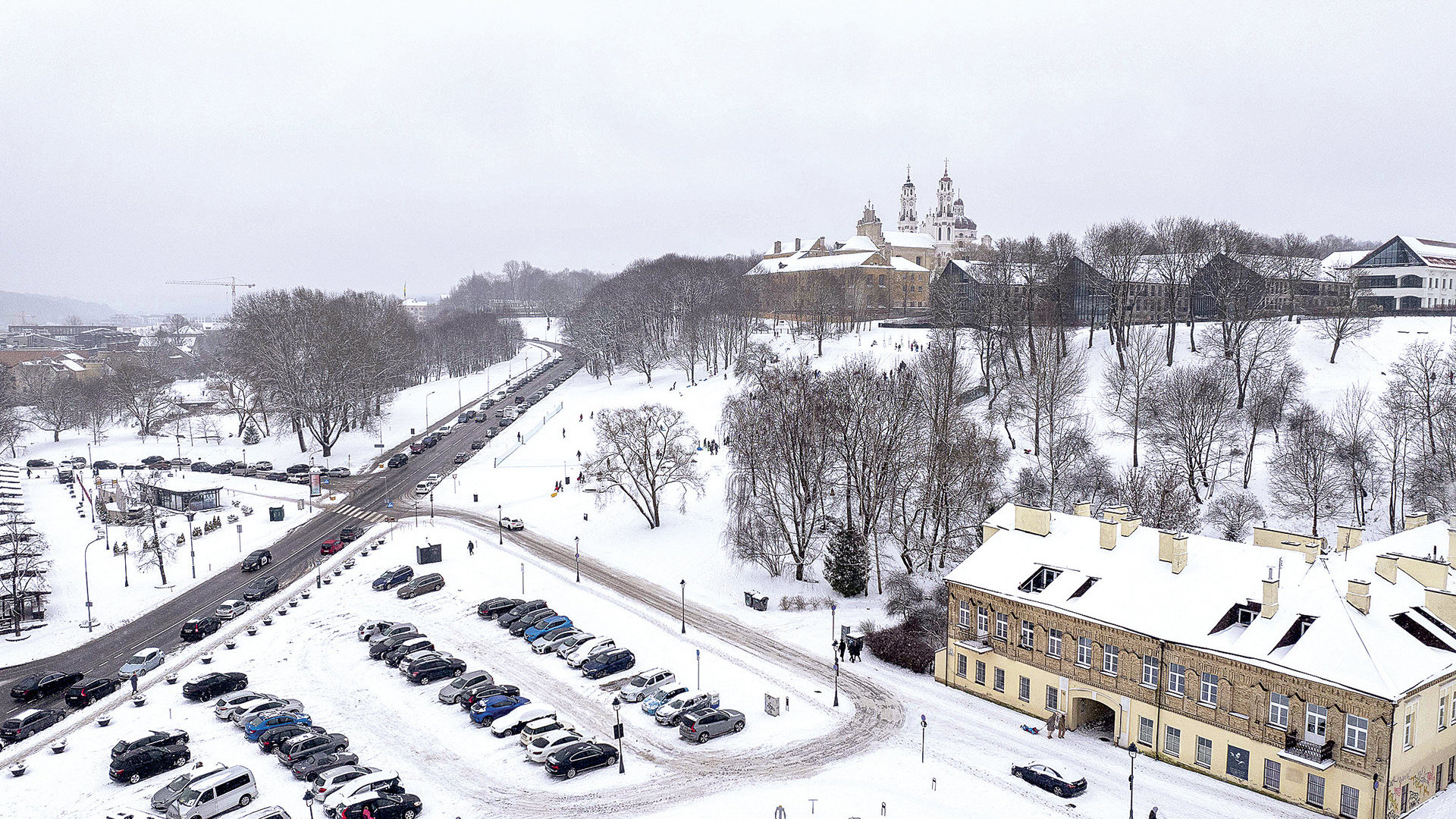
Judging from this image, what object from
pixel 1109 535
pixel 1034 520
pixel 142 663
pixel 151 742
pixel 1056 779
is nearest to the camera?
pixel 1056 779

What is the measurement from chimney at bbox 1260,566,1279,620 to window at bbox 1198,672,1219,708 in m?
2.88

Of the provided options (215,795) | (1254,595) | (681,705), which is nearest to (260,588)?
(215,795)

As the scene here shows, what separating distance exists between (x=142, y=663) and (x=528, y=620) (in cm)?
1911

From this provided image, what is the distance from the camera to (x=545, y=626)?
48.1m

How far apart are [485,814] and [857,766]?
1350cm

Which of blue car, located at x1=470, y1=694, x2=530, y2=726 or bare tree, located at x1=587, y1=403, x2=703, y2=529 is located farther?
bare tree, located at x1=587, y1=403, x2=703, y2=529

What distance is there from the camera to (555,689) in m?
41.1

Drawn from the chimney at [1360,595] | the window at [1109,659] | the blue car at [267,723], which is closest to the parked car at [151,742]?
the blue car at [267,723]

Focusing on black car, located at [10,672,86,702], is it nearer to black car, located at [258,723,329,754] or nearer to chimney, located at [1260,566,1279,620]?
black car, located at [258,723,329,754]

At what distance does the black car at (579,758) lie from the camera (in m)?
32.8

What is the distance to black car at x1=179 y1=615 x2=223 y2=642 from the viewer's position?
162 ft

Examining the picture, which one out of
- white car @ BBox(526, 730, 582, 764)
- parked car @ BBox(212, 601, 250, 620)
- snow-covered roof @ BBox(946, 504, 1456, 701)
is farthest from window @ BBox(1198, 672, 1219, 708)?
parked car @ BBox(212, 601, 250, 620)

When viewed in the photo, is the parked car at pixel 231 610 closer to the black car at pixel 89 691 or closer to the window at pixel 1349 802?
the black car at pixel 89 691

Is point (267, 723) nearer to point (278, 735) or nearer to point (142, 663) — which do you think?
point (278, 735)
